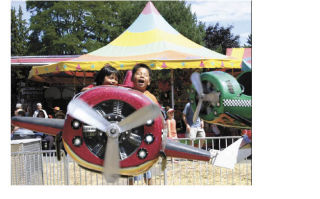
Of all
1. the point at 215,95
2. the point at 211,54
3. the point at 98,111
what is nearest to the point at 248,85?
the point at 215,95

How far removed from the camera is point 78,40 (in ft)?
56.0

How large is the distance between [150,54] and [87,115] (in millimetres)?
5399

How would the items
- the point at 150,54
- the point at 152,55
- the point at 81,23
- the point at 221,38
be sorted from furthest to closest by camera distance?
the point at 221,38 → the point at 81,23 → the point at 150,54 → the point at 152,55

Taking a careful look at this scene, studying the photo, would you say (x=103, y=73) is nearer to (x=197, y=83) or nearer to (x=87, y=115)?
(x=87, y=115)

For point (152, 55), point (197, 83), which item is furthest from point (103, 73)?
point (152, 55)

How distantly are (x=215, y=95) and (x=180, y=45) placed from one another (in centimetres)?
607

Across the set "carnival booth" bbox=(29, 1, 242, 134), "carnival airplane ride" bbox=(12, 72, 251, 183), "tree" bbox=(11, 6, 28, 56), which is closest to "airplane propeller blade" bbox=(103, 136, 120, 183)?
"carnival airplane ride" bbox=(12, 72, 251, 183)

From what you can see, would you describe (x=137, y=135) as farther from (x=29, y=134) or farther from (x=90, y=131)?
(x=29, y=134)

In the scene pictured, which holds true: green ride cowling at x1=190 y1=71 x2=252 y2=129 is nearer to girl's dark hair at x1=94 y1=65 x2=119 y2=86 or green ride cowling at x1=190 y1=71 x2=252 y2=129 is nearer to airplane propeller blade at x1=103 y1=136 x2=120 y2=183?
airplane propeller blade at x1=103 y1=136 x2=120 y2=183

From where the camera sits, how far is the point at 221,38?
1927 centimetres

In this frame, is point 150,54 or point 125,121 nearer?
point 125,121

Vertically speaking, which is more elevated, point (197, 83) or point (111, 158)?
point (197, 83)

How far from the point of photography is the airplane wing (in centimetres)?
245

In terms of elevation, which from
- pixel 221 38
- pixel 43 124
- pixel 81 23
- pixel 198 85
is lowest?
pixel 43 124
